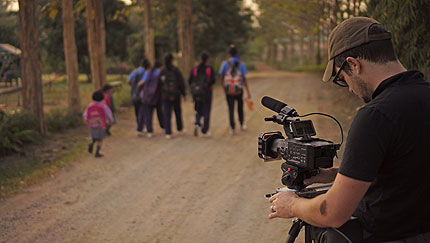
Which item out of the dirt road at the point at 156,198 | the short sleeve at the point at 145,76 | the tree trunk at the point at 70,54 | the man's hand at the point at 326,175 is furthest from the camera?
the tree trunk at the point at 70,54

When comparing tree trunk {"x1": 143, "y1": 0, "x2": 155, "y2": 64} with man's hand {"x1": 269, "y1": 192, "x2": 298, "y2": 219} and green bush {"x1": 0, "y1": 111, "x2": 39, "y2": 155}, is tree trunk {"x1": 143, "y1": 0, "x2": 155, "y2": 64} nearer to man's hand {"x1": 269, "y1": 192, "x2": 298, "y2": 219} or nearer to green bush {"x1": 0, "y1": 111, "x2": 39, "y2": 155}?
green bush {"x1": 0, "y1": 111, "x2": 39, "y2": 155}

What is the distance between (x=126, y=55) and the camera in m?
32.6

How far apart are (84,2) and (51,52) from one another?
1514cm

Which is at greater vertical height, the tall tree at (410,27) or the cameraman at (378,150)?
the tall tree at (410,27)

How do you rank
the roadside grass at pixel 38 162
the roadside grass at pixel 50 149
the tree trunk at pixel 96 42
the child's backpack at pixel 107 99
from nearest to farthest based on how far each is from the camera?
1. the roadside grass at pixel 38 162
2. the roadside grass at pixel 50 149
3. the child's backpack at pixel 107 99
4. the tree trunk at pixel 96 42

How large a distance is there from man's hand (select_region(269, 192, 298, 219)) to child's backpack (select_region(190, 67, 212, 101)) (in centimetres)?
915

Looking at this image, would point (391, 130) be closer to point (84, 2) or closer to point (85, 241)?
point (85, 241)

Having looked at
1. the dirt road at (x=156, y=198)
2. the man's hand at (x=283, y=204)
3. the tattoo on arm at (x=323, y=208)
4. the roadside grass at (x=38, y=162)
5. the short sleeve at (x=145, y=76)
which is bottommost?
the dirt road at (x=156, y=198)

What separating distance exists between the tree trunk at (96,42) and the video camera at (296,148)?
12.6m

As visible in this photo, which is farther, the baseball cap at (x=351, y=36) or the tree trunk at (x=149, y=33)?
the tree trunk at (x=149, y=33)

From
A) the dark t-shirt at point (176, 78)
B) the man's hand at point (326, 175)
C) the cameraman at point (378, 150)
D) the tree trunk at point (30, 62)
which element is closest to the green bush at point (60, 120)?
the tree trunk at point (30, 62)

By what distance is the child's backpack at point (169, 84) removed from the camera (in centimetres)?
1165

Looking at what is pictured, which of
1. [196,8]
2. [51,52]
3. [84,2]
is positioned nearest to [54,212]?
[84,2]

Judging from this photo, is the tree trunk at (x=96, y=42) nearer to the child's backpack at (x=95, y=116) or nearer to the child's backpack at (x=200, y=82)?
the child's backpack at (x=200, y=82)
